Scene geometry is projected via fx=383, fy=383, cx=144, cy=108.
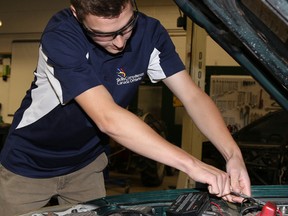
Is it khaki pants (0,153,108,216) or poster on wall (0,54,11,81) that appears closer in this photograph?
khaki pants (0,153,108,216)

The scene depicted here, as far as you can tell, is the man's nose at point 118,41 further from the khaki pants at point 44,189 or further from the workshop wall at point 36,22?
the workshop wall at point 36,22

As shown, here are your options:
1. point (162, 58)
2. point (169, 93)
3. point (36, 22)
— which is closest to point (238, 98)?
point (169, 93)

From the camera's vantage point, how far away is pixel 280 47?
0.96 metres

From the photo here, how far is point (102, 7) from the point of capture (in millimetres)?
1287

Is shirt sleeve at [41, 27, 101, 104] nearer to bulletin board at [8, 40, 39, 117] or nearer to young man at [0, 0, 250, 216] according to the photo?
young man at [0, 0, 250, 216]

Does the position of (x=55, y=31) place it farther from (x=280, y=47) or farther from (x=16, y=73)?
(x=16, y=73)

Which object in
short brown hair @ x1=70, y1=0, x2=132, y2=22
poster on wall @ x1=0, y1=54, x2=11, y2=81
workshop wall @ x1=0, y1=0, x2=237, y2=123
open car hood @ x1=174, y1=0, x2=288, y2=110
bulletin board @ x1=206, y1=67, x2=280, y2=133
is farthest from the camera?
poster on wall @ x1=0, y1=54, x2=11, y2=81

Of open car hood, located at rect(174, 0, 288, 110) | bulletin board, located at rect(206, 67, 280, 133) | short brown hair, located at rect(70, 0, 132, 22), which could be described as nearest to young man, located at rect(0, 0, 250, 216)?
short brown hair, located at rect(70, 0, 132, 22)

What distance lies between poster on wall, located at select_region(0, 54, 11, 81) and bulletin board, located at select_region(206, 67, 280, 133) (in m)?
4.67

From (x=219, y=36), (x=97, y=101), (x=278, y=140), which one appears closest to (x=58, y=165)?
(x=97, y=101)

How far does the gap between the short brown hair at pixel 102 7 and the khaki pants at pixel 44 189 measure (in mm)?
954

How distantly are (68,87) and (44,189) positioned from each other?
76 centimetres

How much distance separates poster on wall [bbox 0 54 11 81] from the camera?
8.88 meters

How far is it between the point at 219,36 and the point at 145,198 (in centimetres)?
83
